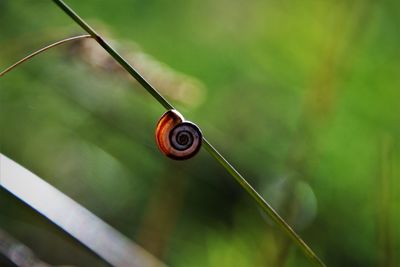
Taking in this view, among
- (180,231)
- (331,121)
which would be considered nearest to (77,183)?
(180,231)

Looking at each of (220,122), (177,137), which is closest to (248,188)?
(177,137)

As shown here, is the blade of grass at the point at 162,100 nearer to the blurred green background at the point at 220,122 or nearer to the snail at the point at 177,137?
the snail at the point at 177,137

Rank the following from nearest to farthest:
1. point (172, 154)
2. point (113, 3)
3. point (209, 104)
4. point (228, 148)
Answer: point (172, 154), point (228, 148), point (209, 104), point (113, 3)

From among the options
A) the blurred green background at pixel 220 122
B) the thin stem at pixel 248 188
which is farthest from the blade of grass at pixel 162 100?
the blurred green background at pixel 220 122

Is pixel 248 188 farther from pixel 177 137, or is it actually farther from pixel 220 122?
pixel 220 122

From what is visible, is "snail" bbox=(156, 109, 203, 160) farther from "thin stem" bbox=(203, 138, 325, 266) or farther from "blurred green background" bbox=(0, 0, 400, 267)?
"blurred green background" bbox=(0, 0, 400, 267)

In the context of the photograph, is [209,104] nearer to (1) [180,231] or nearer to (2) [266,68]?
(2) [266,68]

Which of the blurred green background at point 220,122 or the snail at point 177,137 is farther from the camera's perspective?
the blurred green background at point 220,122
